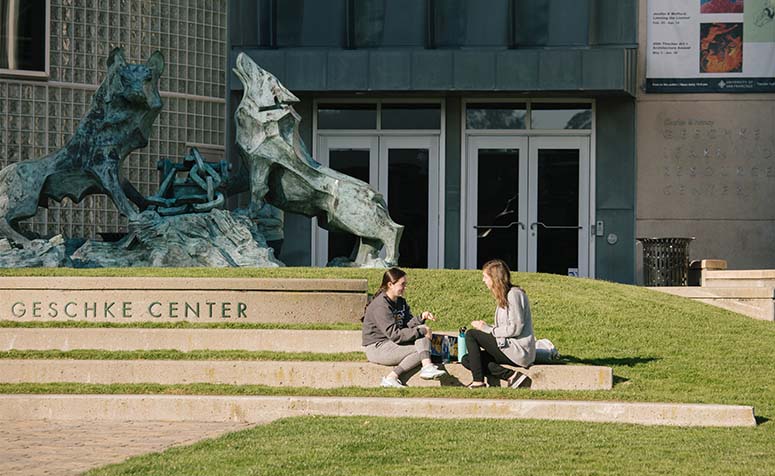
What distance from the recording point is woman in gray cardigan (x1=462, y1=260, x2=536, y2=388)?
42.9 feet

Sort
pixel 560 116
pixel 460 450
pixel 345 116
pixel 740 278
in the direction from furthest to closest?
1. pixel 345 116
2. pixel 560 116
3. pixel 740 278
4. pixel 460 450

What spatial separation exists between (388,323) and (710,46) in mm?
17563

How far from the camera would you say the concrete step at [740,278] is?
22375 millimetres

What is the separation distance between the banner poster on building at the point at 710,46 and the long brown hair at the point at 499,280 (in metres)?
16.7

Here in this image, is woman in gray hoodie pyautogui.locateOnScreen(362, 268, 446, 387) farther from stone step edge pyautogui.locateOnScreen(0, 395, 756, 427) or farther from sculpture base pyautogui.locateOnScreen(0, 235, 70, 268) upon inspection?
sculpture base pyautogui.locateOnScreen(0, 235, 70, 268)

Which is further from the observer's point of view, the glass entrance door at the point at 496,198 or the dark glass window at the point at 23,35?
the glass entrance door at the point at 496,198

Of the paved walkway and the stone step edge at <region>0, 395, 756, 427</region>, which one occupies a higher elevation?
the stone step edge at <region>0, 395, 756, 427</region>

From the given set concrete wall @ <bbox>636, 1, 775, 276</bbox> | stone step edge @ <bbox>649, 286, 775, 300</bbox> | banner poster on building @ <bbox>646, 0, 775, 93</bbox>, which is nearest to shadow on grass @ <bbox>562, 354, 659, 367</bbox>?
stone step edge @ <bbox>649, 286, 775, 300</bbox>

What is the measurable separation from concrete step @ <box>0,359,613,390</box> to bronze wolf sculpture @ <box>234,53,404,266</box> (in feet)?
23.9

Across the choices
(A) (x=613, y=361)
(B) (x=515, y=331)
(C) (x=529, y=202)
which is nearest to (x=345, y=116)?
(C) (x=529, y=202)

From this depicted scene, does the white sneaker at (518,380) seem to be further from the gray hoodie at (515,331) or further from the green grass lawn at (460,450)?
the green grass lawn at (460,450)

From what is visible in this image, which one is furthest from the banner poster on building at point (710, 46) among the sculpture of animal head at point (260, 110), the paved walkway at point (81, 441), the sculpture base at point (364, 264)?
the paved walkway at point (81, 441)

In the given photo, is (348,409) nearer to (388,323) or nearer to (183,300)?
(388,323)

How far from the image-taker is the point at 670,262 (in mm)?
25641
